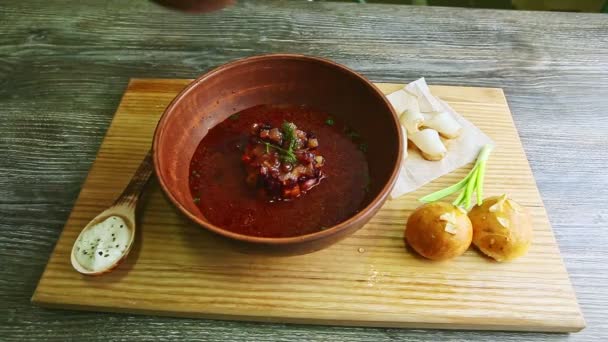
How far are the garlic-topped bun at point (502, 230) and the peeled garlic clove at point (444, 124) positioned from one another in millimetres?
293

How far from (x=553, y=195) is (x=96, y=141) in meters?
1.34

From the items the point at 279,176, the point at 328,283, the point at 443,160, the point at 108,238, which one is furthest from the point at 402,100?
the point at 108,238

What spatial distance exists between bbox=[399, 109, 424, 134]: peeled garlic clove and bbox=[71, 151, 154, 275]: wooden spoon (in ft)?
2.43

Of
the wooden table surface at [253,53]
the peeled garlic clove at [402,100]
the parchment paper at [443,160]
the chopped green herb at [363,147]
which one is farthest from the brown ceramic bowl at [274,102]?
the wooden table surface at [253,53]

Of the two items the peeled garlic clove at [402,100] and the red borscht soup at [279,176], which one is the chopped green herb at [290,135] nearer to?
the red borscht soup at [279,176]

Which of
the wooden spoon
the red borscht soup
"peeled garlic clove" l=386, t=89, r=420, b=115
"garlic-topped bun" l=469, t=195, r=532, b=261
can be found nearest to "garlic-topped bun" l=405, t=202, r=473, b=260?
"garlic-topped bun" l=469, t=195, r=532, b=261

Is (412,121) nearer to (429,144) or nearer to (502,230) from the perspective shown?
(429,144)

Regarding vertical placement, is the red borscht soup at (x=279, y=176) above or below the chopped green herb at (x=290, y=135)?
below

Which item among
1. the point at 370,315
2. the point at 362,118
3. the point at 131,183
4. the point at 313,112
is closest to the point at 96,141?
the point at 131,183

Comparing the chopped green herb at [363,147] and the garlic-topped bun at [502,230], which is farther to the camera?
the chopped green herb at [363,147]

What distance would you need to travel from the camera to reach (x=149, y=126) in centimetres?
143

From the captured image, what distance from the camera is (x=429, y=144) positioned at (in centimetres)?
132

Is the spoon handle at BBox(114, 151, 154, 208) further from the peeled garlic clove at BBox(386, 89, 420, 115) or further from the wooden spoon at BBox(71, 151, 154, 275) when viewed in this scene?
the peeled garlic clove at BBox(386, 89, 420, 115)

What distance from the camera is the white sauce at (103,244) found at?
3.48 feet
